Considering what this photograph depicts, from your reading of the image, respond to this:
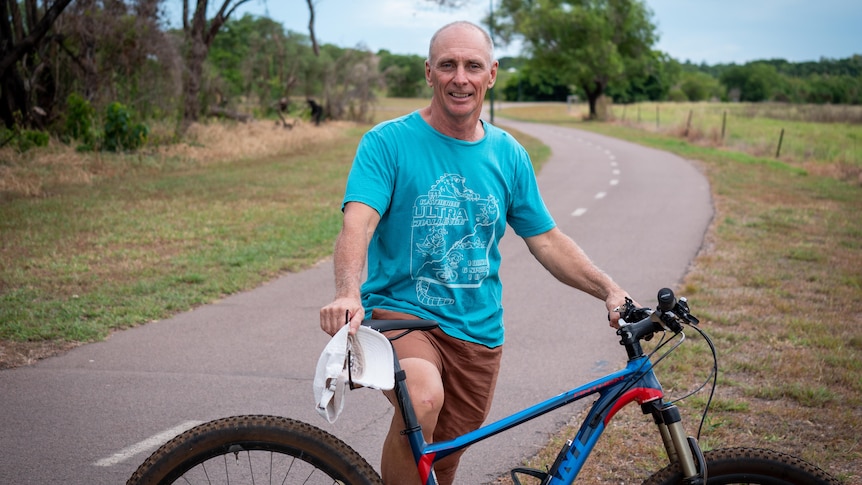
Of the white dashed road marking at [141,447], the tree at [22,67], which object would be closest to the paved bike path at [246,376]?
the white dashed road marking at [141,447]

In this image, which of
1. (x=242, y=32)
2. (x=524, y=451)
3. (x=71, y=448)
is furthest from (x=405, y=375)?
(x=242, y=32)

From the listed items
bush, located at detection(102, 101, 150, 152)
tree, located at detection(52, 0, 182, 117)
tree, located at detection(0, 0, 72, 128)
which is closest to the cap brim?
tree, located at detection(0, 0, 72, 128)

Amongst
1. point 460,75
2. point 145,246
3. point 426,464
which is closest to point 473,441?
point 426,464

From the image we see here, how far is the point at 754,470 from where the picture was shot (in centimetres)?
239

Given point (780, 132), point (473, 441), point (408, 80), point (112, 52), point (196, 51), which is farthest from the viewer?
point (408, 80)

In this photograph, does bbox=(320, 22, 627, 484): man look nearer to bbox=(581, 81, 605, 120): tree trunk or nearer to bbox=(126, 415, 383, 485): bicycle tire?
bbox=(126, 415, 383, 485): bicycle tire

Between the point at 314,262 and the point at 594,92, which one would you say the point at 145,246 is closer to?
the point at 314,262

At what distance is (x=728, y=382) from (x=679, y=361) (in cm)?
41

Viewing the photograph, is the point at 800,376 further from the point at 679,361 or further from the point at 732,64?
the point at 732,64

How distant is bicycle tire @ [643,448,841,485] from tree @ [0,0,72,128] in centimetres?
1728

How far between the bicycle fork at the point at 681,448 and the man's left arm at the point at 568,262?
579 mm

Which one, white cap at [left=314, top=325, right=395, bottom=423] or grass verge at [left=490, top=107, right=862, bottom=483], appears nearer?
white cap at [left=314, top=325, right=395, bottom=423]

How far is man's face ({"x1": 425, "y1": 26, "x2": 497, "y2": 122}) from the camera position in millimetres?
2809

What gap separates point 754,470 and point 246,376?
3.64 m
